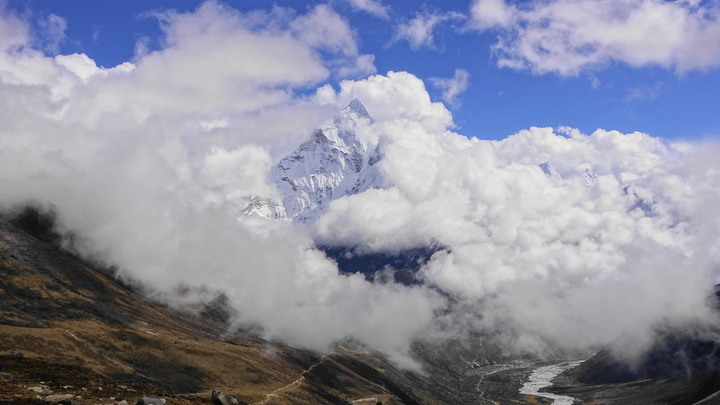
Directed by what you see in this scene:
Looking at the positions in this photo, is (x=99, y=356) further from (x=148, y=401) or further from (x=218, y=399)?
(x=148, y=401)

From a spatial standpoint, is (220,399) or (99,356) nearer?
(220,399)

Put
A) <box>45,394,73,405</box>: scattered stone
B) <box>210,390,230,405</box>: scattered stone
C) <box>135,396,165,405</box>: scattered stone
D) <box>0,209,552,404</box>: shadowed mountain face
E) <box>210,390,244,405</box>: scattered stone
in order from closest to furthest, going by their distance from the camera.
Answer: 1. <box>45,394,73,405</box>: scattered stone
2. <box>135,396,165,405</box>: scattered stone
3. <box>0,209,552,404</box>: shadowed mountain face
4. <box>210,390,230,405</box>: scattered stone
5. <box>210,390,244,405</box>: scattered stone

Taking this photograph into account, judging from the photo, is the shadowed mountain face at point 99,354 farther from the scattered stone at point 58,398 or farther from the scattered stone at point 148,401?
the scattered stone at point 148,401

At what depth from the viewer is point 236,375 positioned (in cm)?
17150

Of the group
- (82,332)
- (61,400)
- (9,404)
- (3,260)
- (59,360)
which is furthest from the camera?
(3,260)

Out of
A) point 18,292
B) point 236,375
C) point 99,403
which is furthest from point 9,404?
point 18,292

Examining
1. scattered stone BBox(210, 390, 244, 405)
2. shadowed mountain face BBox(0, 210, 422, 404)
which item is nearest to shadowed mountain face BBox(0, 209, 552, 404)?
shadowed mountain face BBox(0, 210, 422, 404)

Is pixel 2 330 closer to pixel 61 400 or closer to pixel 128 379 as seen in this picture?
pixel 128 379

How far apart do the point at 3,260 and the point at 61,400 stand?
14149cm

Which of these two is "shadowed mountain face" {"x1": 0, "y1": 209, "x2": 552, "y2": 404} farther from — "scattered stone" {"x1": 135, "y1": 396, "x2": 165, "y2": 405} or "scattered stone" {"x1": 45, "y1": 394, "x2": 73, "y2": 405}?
"scattered stone" {"x1": 135, "y1": 396, "x2": 165, "y2": 405}

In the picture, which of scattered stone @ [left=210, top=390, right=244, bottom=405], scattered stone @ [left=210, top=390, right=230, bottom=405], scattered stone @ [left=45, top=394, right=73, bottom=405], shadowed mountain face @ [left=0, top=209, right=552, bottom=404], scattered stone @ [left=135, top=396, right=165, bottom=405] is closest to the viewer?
scattered stone @ [left=45, top=394, right=73, bottom=405]

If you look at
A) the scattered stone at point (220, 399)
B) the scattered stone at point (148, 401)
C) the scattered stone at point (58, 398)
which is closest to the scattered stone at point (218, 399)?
the scattered stone at point (220, 399)

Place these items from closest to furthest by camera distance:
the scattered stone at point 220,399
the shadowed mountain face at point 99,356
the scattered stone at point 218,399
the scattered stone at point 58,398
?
the scattered stone at point 58,398
the shadowed mountain face at point 99,356
the scattered stone at point 218,399
the scattered stone at point 220,399

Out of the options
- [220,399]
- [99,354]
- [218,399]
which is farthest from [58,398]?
[99,354]
